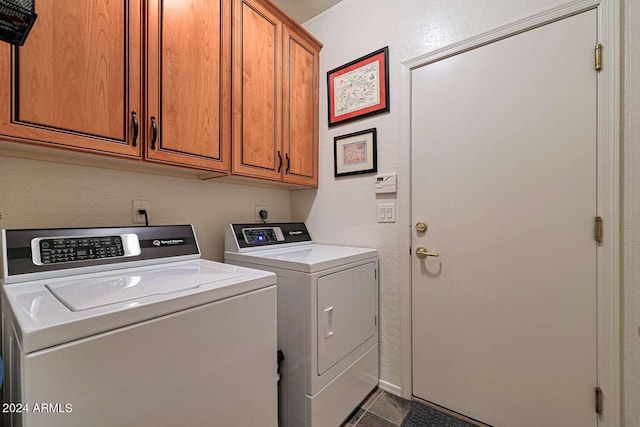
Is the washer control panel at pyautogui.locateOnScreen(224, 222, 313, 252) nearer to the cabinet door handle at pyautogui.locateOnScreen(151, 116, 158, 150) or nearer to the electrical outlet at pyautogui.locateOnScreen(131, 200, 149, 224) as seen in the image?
the electrical outlet at pyautogui.locateOnScreen(131, 200, 149, 224)

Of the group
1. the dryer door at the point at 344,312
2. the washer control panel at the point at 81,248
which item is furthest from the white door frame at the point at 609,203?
the washer control panel at the point at 81,248

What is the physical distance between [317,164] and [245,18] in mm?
1059

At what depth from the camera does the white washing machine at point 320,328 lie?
1.28 m

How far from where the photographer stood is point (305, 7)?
82.5 inches

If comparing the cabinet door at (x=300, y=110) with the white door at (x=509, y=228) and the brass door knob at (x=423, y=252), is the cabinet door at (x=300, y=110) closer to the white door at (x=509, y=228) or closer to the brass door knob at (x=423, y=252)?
the white door at (x=509, y=228)

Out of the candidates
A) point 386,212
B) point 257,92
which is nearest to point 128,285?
point 257,92

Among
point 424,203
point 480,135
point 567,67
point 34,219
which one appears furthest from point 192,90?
point 567,67

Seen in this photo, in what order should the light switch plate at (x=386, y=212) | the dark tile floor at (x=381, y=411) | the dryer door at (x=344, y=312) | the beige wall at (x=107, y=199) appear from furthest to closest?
the light switch plate at (x=386, y=212)
the dark tile floor at (x=381, y=411)
the dryer door at (x=344, y=312)
the beige wall at (x=107, y=199)

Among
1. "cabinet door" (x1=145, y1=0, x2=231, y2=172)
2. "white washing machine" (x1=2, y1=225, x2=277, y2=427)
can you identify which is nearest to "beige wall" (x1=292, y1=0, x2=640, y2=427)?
"cabinet door" (x1=145, y1=0, x2=231, y2=172)

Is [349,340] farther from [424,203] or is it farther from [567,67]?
[567,67]

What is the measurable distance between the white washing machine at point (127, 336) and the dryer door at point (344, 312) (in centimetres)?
36

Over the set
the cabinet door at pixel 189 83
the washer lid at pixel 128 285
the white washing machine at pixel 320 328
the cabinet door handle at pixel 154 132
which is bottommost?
the white washing machine at pixel 320 328

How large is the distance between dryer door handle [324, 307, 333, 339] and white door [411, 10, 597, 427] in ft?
2.09

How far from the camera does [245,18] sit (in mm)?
1586
